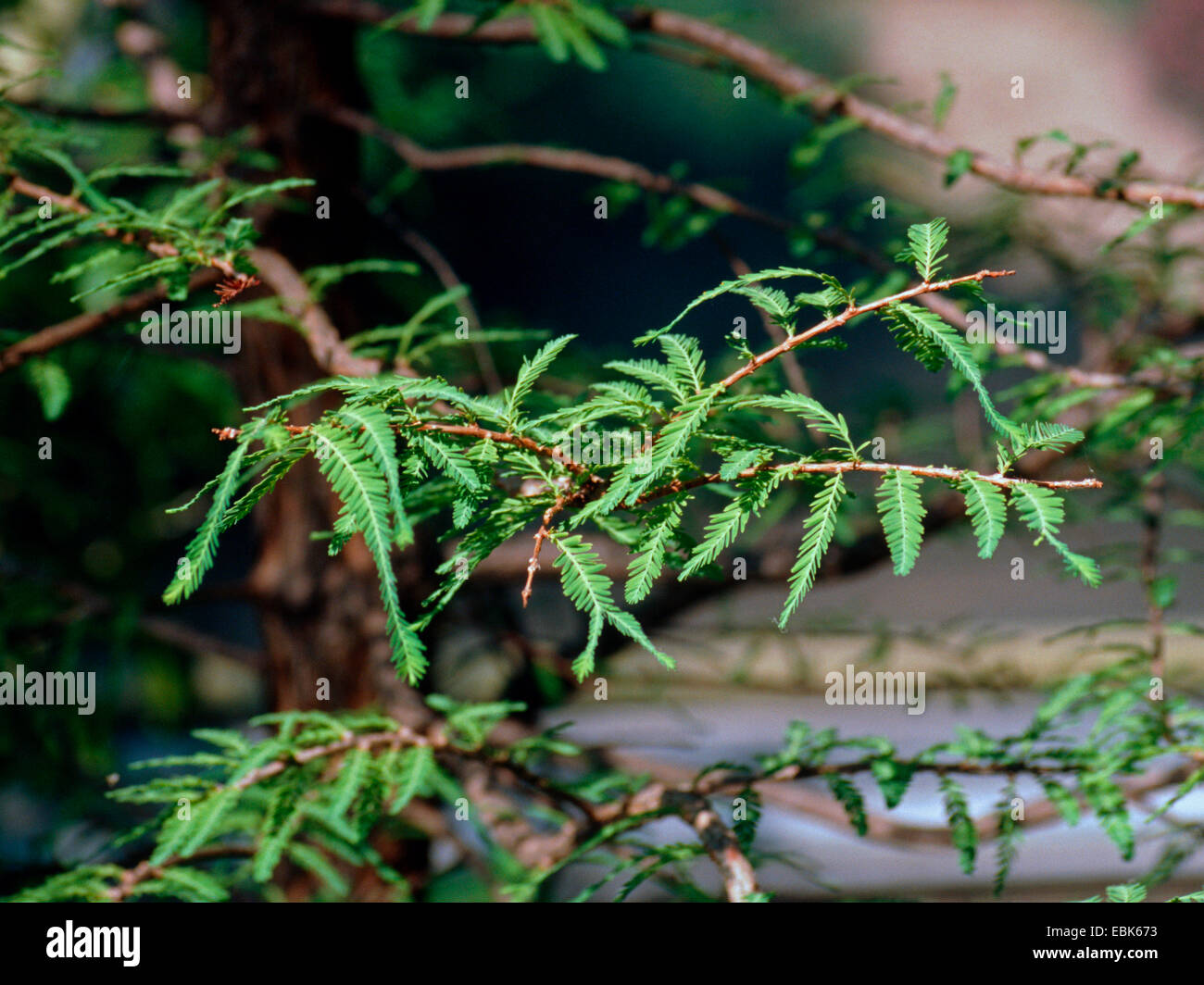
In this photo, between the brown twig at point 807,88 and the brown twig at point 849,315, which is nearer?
the brown twig at point 849,315

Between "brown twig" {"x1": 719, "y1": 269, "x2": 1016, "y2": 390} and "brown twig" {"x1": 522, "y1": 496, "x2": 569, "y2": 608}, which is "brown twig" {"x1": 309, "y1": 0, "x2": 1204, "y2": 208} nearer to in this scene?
"brown twig" {"x1": 719, "y1": 269, "x2": 1016, "y2": 390}

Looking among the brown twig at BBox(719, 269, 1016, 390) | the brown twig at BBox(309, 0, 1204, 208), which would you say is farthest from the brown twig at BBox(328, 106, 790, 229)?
the brown twig at BBox(719, 269, 1016, 390)

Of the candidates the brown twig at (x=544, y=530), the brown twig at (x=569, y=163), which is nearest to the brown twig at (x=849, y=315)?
the brown twig at (x=544, y=530)

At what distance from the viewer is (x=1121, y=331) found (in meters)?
1.15

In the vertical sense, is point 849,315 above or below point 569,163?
below

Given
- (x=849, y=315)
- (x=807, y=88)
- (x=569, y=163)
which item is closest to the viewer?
(x=849, y=315)

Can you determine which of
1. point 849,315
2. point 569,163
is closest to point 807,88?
point 569,163

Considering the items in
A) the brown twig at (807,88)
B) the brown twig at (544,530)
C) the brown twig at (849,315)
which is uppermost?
the brown twig at (807,88)

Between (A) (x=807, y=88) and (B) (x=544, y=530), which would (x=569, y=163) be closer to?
(A) (x=807, y=88)

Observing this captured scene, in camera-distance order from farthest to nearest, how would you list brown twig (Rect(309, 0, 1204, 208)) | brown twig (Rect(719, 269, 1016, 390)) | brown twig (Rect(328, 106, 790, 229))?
brown twig (Rect(328, 106, 790, 229))
brown twig (Rect(309, 0, 1204, 208))
brown twig (Rect(719, 269, 1016, 390))

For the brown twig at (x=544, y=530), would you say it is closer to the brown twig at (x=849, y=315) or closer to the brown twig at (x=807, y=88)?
the brown twig at (x=849, y=315)

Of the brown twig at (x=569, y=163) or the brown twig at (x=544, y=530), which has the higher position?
the brown twig at (x=569, y=163)

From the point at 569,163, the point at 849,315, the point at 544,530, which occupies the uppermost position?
the point at 569,163
